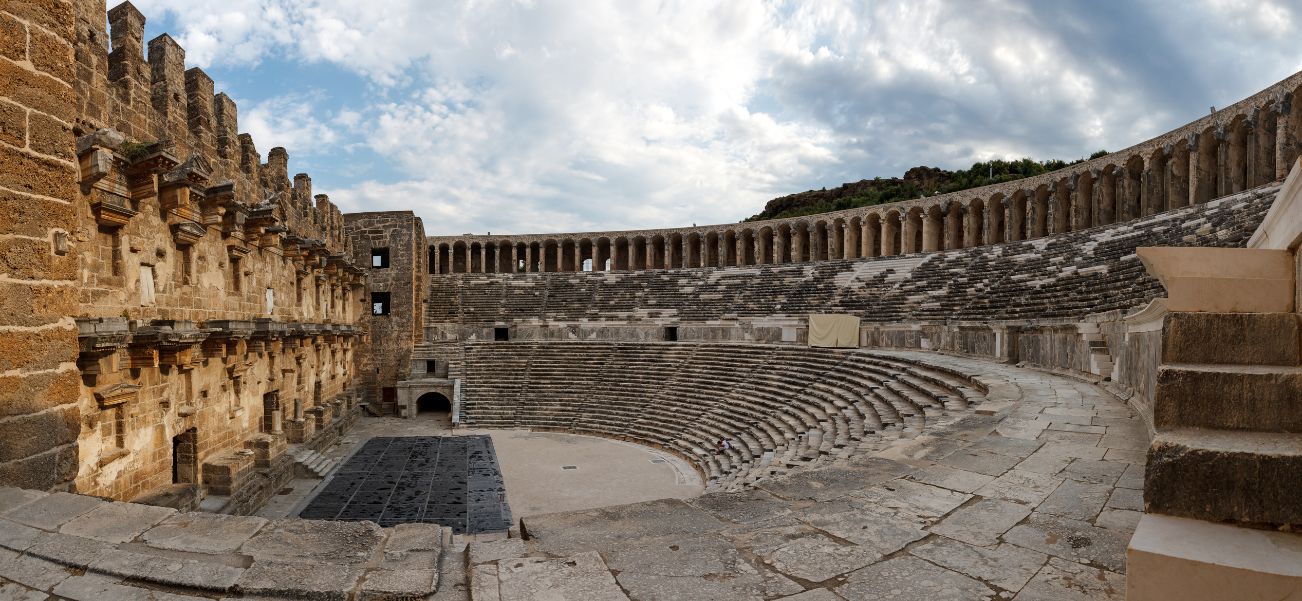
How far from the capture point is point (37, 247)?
4.21 m

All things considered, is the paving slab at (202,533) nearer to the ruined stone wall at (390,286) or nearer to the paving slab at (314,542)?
the paving slab at (314,542)

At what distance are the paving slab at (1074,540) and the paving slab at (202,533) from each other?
14.1ft

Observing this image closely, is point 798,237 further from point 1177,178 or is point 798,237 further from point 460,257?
point 460,257

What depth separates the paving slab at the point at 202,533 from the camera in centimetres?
320

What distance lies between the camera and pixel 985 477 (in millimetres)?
4824

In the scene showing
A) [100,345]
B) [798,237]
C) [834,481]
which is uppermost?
[798,237]

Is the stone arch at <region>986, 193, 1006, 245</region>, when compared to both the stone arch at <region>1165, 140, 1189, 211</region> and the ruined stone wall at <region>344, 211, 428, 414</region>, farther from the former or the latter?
the ruined stone wall at <region>344, 211, 428, 414</region>

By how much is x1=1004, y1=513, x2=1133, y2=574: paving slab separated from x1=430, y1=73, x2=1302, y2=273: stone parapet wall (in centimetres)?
1976

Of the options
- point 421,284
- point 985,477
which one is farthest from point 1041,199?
point 421,284

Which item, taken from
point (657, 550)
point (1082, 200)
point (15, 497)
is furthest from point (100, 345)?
point (1082, 200)

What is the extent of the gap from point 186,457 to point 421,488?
4.54 metres

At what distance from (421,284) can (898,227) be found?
23.8 metres

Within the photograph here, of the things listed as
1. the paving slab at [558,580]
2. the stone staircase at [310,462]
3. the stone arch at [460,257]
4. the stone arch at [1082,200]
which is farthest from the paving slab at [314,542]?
the stone arch at [460,257]

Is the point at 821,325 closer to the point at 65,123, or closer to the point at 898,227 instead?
the point at 898,227
